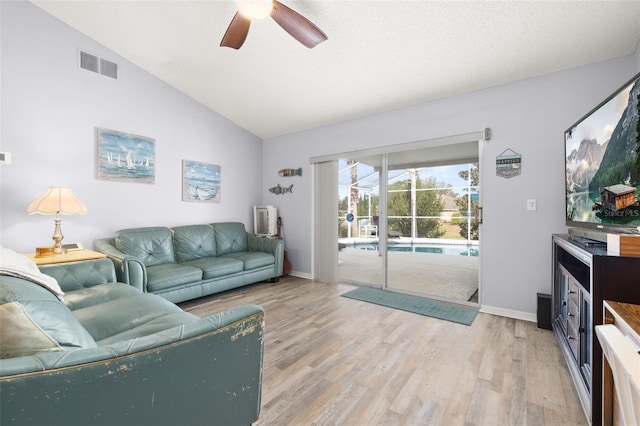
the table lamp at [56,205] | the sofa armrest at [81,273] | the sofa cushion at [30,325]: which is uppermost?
the table lamp at [56,205]

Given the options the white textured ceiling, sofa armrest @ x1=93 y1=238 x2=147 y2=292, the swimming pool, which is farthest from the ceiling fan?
the swimming pool

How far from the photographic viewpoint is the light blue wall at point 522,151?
8.87 ft

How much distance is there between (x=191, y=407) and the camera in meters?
0.94

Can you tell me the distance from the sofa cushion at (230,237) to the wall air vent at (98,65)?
7.67 ft

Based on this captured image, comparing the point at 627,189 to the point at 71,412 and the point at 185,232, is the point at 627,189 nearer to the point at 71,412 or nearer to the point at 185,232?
the point at 71,412

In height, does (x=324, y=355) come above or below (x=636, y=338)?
below

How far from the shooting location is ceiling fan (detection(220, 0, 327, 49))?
1.95 m

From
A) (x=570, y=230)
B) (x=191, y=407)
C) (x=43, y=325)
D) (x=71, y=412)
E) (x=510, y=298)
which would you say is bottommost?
(x=510, y=298)

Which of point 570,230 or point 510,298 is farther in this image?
point 510,298

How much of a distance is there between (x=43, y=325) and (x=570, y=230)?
357 cm

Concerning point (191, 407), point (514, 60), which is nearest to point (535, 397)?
point (191, 407)

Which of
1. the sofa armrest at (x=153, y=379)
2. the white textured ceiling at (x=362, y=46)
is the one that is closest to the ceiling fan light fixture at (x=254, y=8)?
the white textured ceiling at (x=362, y=46)

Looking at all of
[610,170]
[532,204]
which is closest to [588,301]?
[610,170]

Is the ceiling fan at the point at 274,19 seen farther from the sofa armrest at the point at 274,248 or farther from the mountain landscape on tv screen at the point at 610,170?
the sofa armrest at the point at 274,248
